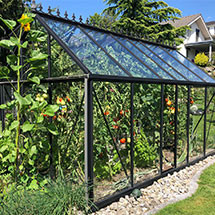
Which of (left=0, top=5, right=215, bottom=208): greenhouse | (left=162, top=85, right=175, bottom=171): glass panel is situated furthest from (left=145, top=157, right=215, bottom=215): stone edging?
(left=162, top=85, right=175, bottom=171): glass panel

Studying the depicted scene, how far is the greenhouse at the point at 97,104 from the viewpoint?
3416mm

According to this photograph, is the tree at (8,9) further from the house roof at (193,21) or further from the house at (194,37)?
the house at (194,37)

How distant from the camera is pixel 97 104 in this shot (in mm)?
4316

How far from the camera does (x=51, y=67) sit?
12.6 ft

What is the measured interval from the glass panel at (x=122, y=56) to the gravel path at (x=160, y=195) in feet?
6.44

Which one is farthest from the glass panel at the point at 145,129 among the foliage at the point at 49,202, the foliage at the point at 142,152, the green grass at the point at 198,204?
the foliage at the point at 49,202

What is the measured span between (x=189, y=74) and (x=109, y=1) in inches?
494

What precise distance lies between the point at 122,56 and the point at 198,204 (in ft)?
9.04

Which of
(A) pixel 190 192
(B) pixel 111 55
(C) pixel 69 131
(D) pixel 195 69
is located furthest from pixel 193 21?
(C) pixel 69 131

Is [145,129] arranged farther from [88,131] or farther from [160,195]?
[88,131]

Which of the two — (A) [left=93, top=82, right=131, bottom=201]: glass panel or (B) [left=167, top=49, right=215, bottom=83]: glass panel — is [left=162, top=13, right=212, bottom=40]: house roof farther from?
(A) [left=93, top=82, right=131, bottom=201]: glass panel

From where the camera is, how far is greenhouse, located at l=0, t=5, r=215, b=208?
3.42 metres

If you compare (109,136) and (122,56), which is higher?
(122,56)

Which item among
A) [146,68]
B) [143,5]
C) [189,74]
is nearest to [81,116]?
[146,68]
